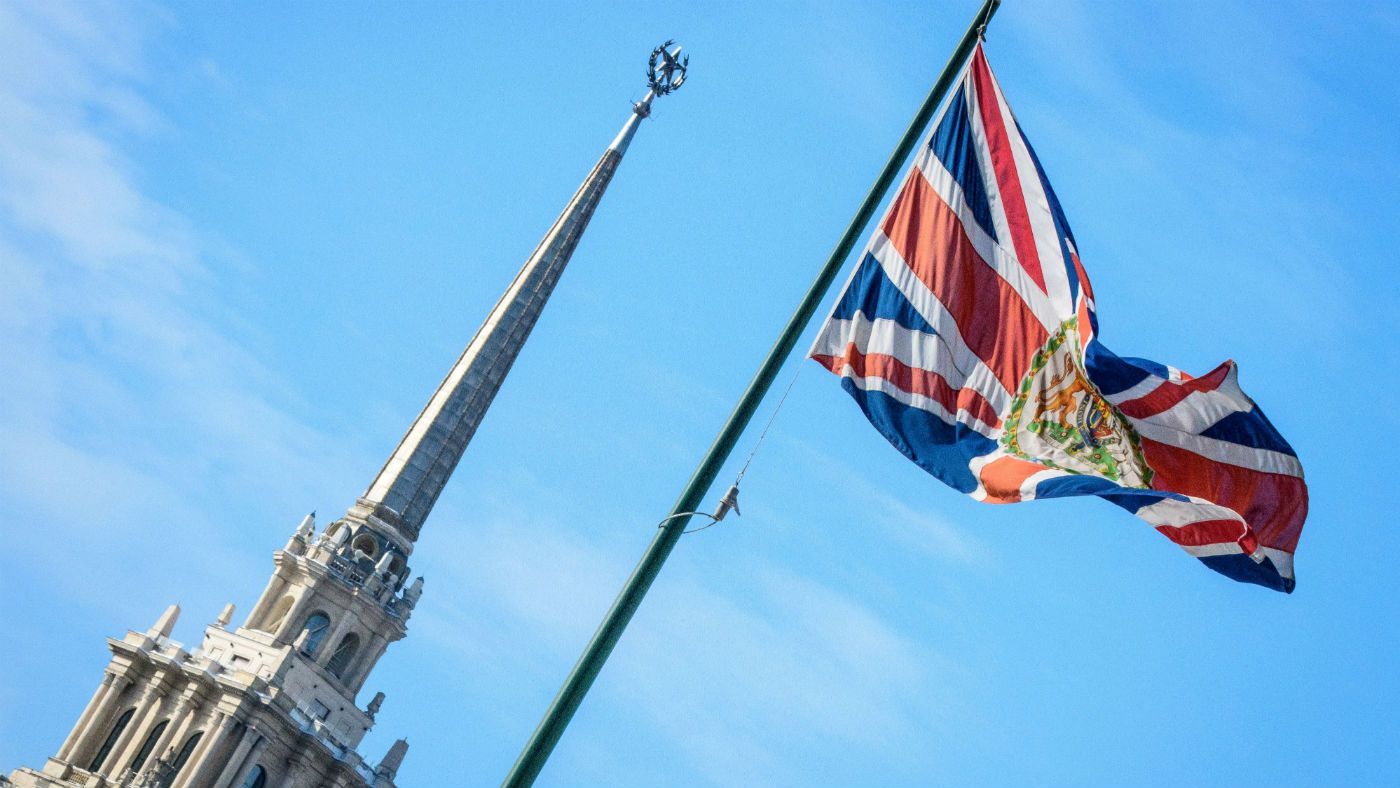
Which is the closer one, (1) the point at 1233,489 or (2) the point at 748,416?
(2) the point at 748,416

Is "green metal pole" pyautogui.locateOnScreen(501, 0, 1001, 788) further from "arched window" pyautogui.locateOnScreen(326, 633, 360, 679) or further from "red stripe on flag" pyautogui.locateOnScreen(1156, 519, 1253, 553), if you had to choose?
"arched window" pyautogui.locateOnScreen(326, 633, 360, 679)

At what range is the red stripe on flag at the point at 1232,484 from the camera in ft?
69.3

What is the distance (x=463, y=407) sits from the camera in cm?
8025

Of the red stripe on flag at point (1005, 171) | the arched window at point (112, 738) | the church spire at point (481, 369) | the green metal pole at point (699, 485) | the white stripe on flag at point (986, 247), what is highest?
the church spire at point (481, 369)

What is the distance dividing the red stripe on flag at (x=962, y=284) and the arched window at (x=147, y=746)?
Result: 180ft

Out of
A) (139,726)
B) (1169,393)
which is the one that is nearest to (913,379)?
(1169,393)

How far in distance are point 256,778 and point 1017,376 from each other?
54.1 m

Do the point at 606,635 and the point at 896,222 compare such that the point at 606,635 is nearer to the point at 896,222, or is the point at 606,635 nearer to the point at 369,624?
the point at 896,222

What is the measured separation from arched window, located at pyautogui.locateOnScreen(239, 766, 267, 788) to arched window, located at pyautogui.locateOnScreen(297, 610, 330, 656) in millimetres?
4769

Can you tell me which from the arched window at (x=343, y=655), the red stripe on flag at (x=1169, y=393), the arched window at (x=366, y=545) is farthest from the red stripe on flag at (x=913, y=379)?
the arched window at (x=366, y=545)

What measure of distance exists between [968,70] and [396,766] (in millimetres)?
55974

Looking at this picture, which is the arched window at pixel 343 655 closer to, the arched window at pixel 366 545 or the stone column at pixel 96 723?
the arched window at pixel 366 545

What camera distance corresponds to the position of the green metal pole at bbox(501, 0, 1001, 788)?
1822cm

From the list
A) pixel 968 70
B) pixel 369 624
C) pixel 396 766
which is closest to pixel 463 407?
pixel 369 624
